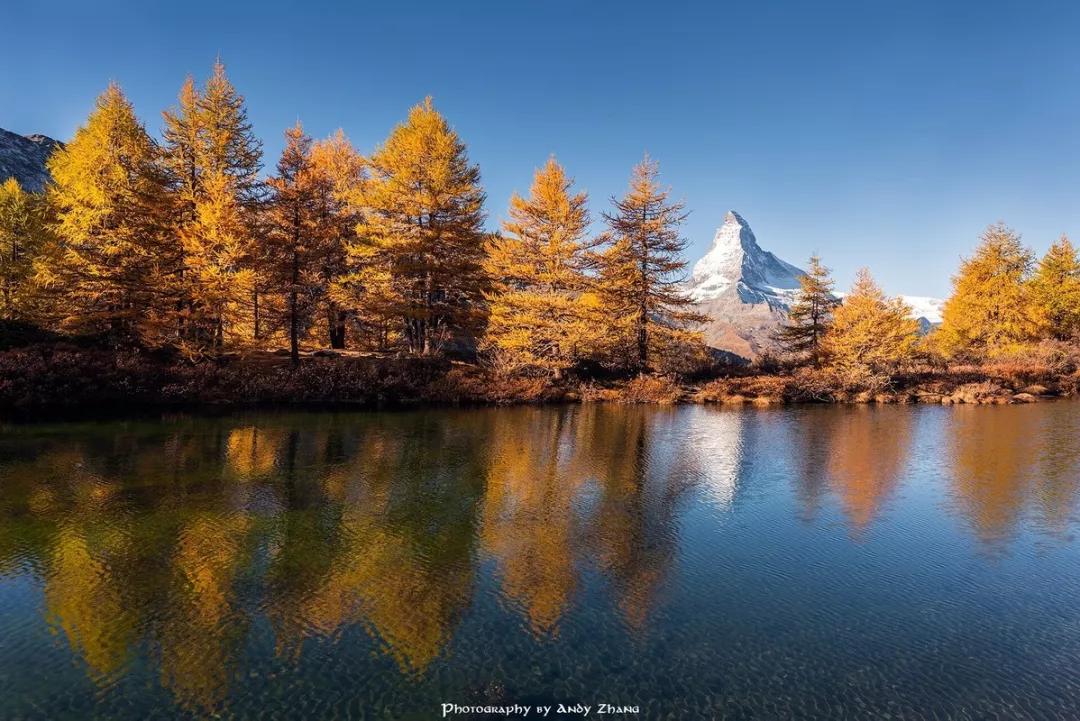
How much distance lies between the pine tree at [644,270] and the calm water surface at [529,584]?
2095 cm

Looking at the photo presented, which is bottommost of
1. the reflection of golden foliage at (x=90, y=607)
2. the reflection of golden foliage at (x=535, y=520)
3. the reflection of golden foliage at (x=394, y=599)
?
the reflection of golden foliage at (x=90, y=607)

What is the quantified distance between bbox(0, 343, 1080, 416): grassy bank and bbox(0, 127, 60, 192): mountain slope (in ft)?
264

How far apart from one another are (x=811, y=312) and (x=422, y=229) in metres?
31.6

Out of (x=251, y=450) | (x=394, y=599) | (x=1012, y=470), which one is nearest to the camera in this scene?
(x=394, y=599)

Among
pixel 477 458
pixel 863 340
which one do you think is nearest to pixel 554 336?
pixel 477 458

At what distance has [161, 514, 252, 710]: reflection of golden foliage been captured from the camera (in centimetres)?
594


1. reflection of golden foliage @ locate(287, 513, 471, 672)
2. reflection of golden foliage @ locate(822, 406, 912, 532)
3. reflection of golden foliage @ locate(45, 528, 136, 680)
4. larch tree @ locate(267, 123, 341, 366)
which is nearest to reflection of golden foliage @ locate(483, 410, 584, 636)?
reflection of golden foliage @ locate(287, 513, 471, 672)

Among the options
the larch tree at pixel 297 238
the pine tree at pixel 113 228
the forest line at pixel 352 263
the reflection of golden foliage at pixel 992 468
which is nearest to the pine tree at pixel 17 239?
the forest line at pixel 352 263

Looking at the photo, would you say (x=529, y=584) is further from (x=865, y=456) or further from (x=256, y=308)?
(x=256, y=308)

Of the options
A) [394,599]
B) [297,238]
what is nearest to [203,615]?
[394,599]

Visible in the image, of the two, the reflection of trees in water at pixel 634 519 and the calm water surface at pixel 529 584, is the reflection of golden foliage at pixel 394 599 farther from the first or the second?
the reflection of trees in water at pixel 634 519

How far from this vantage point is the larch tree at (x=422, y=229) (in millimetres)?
32750

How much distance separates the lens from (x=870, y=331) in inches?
1510

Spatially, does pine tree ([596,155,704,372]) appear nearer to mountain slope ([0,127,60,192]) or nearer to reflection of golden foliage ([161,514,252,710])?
reflection of golden foliage ([161,514,252,710])
